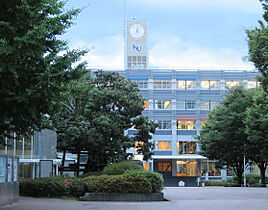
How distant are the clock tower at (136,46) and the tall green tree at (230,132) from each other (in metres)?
26.6

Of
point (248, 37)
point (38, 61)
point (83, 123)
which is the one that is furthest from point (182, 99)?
point (38, 61)

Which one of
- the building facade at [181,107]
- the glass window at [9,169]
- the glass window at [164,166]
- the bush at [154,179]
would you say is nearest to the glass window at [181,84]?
the building facade at [181,107]

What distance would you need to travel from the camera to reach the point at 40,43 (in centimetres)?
1207

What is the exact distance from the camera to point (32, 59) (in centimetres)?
1253

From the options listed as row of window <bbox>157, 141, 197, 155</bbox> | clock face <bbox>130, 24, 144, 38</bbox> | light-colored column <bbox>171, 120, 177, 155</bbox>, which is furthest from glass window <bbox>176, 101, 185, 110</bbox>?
clock face <bbox>130, 24, 144, 38</bbox>

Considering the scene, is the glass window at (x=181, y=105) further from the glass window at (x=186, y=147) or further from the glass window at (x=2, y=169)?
the glass window at (x=2, y=169)

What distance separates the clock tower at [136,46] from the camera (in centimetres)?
7144

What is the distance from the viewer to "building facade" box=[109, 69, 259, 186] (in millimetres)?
66438

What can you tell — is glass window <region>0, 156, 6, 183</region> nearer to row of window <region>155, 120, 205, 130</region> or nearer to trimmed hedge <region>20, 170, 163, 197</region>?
trimmed hedge <region>20, 170, 163, 197</region>

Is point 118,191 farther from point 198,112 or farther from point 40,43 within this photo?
point 198,112

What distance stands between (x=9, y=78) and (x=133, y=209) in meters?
7.68

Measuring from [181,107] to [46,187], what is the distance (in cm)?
4532

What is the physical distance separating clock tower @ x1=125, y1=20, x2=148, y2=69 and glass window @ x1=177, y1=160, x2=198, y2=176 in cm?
1550

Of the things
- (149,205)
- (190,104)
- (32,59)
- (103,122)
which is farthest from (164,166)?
(32,59)
